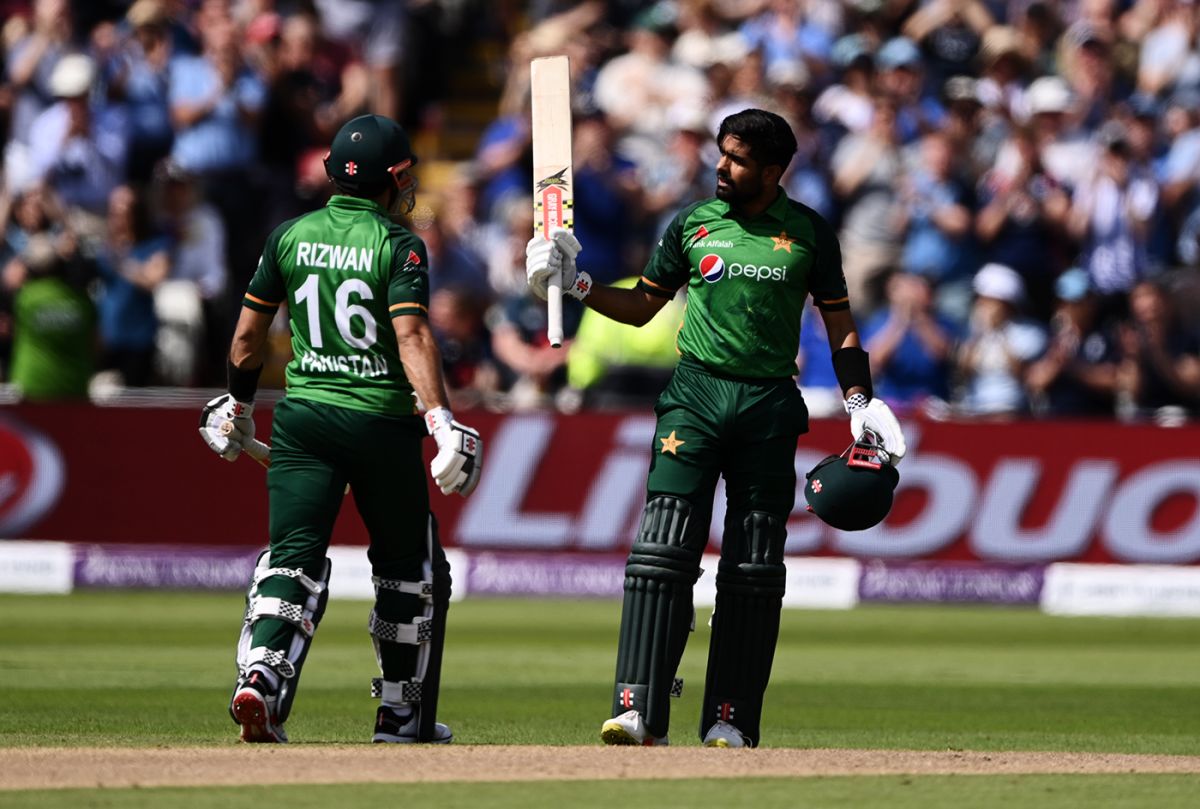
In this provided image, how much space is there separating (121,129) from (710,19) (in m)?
4.59

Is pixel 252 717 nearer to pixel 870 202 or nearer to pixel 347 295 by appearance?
pixel 347 295

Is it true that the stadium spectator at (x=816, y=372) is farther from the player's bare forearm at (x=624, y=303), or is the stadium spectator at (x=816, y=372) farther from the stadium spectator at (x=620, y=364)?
the player's bare forearm at (x=624, y=303)

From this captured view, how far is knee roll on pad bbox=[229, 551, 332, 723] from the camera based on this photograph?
21.7 ft

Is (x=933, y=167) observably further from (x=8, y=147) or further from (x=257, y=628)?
(x=257, y=628)

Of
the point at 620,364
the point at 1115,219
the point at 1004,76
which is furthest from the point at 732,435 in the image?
the point at 1004,76

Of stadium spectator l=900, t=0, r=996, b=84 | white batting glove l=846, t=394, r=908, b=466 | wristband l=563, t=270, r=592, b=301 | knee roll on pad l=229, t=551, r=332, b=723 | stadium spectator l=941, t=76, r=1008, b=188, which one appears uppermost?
stadium spectator l=900, t=0, r=996, b=84

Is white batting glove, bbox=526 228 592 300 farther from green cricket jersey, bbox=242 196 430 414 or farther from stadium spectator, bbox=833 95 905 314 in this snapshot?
stadium spectator, bbox=833 95 905 314

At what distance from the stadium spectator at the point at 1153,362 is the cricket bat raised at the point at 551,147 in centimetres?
851

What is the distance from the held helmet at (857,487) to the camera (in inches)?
274

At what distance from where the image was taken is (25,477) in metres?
14.1

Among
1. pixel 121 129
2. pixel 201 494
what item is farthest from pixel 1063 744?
pixel 121 129

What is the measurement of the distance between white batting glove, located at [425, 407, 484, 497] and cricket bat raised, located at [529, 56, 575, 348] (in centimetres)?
65

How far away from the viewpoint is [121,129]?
1562cm

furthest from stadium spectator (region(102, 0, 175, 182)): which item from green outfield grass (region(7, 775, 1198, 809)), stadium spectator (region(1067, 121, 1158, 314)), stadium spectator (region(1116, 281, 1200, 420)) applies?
green outfield grass (region(7, 775, 1198, 809))
